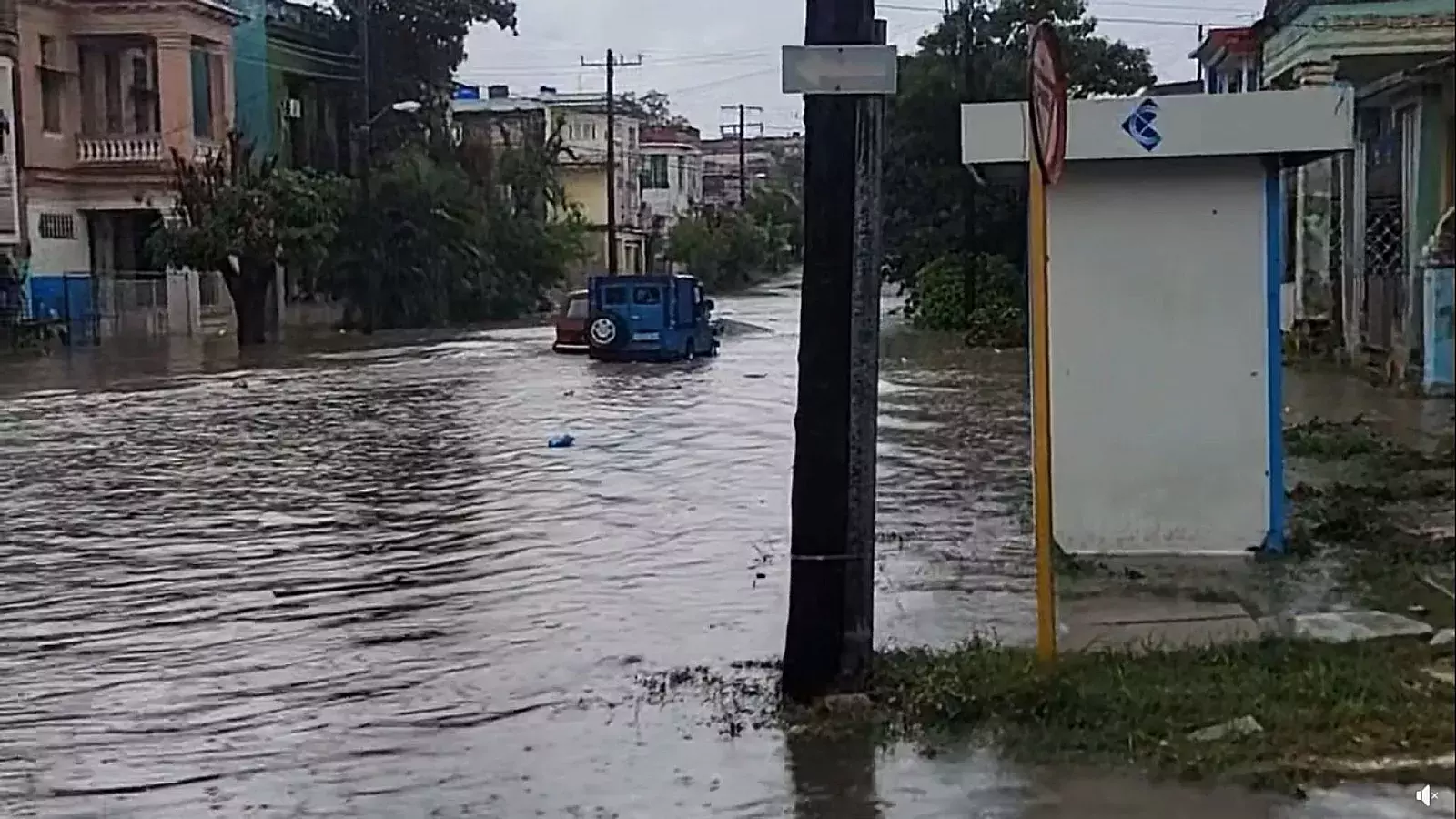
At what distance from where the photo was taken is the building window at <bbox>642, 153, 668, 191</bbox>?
107250 mm

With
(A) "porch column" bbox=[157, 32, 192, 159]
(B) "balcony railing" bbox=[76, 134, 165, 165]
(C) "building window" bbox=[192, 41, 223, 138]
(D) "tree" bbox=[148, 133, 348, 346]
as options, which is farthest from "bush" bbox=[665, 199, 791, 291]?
(D) "tree" bbox=[148, 133, 348, 346]

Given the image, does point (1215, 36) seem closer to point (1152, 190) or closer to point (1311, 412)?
point (1311, 412)

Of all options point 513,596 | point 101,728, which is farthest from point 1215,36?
point 101,728

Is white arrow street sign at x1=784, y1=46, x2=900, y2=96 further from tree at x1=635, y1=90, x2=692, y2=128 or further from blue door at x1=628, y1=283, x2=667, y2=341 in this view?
tree at x1=635, y1=90, x2=692, y2=128

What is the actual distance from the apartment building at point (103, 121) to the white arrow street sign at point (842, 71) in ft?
147

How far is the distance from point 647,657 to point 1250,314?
12.1 ft

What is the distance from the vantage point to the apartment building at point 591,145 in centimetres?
8656

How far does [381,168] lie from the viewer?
60.2 meters

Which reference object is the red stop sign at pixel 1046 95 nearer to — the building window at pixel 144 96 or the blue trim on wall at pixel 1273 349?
the blue trim on wall at pixel 1273 349

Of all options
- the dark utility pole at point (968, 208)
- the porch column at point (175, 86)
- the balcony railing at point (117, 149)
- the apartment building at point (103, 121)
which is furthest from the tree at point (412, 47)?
the dark utility pole at point (968, 208)

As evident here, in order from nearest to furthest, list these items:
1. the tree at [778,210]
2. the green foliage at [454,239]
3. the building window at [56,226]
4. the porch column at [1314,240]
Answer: the porch column at [1314,240] → the building window at [56,226] → the green foliage at [454,239] → the tree at [778,210]

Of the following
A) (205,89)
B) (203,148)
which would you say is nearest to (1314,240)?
(203,148)

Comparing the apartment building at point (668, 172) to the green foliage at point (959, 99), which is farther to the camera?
the apartment building at point (668, 172)

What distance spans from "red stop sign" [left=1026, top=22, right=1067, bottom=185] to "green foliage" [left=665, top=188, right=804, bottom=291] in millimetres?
82051
